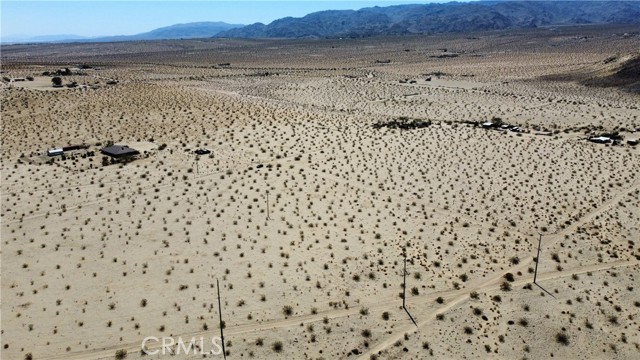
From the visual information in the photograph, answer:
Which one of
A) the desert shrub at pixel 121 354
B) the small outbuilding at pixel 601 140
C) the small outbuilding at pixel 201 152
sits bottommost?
the desert shrub at pixel 121 354

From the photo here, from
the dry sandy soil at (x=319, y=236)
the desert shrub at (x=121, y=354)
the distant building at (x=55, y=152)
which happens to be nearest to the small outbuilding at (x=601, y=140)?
the dry sandy soil at (x=319, y=236)

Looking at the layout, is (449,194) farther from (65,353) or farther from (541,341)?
(65,353)

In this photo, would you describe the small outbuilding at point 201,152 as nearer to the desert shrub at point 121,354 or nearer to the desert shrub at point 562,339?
the desert shrub at point 121,354

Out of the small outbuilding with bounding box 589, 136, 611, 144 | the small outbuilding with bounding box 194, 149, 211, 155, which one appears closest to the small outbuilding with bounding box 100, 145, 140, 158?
the small outbuilding with bounding box 194, 149, 211, 155

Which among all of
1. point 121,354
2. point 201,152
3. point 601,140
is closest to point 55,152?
point 201,152

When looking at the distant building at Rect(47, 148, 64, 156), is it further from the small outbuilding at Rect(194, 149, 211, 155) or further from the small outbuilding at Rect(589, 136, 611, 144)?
the small outbuilding at Rect(589, 136, 611, 144)

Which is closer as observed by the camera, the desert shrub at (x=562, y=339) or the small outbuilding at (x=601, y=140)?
the desert shrub at (x=562, y=339)

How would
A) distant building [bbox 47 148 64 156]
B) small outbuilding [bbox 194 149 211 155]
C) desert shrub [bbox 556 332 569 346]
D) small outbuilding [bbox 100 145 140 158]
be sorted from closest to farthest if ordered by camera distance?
desert shrub [bbox 556 332 569 346] → small outbuilding [bbox 100 145 140 158] → distant building [bbox 47 148 64 156] → small outbuilding [bbox 194 149 211 155]
